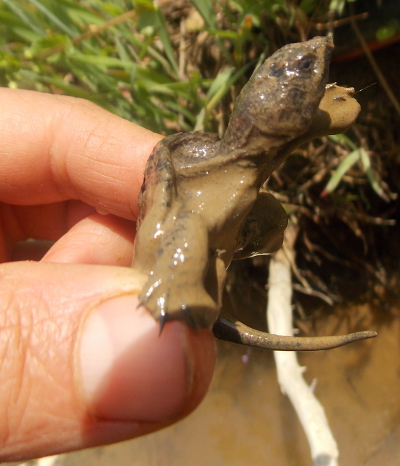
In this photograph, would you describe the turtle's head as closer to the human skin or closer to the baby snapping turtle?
the baby snapping turtle

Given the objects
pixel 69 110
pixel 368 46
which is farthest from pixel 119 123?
pixel 368 46

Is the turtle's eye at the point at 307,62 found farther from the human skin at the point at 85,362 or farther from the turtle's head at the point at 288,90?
the human skin at the point at 85,362

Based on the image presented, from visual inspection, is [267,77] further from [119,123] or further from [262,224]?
[119,123]

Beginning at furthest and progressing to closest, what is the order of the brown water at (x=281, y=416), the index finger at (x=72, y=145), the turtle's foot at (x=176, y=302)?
A: the brown water at (x=281, y=416) → the index finger at (x=72, y=145) → the turtle's foot at (x=176, y=302)

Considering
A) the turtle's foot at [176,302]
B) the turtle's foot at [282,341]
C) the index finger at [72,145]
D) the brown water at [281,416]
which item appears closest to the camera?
the turtle's foot at [176,302]

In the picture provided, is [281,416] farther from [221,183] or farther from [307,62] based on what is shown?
[307,62]

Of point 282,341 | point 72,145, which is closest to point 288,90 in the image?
point 282,341

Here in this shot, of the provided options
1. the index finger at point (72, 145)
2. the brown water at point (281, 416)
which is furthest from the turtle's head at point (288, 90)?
the brown water at point (281, 416)
